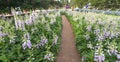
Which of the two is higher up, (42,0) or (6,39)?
(42,0)

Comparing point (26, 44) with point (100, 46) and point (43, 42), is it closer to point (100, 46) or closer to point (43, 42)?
point (43, 42)

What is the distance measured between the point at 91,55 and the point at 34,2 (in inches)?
283

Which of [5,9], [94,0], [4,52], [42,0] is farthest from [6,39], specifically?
[94,0]

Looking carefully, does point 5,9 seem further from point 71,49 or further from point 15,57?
point 15,57

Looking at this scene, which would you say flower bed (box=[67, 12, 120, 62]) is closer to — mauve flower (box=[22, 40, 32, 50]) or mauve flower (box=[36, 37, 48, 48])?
mauve flower (box=[36, 37, 48, 48])

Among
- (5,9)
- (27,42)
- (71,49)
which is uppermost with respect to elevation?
(5,9)

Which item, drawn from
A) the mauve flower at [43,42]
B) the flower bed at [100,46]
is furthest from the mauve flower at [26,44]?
the flower bed at [100,46]

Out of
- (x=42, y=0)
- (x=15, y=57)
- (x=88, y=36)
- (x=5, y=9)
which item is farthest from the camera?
(x=42, y=0)

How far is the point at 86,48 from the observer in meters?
7.18

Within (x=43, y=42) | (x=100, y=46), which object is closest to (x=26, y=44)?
(x=43, y=42)

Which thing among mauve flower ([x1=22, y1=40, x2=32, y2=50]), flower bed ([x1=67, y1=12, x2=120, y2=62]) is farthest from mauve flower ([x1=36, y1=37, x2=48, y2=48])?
flower bed ([x1=67, y1=12, x2=120, y2=62])

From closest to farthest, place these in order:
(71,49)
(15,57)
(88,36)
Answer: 1. (15,57)
2. (88,36)
3. (71,49)

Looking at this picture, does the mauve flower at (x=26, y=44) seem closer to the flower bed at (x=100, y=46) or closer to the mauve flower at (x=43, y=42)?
the mauve flower at (x=43, y=42)

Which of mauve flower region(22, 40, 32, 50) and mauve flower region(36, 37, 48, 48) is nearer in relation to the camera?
mauve flower region(22, 40, 32, 50)
